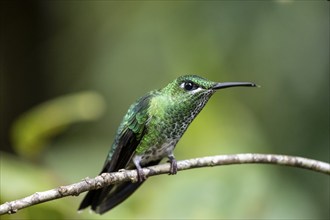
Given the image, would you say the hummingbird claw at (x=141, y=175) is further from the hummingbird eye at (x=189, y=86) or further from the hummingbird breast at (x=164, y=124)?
the hummingbird eye at (x=189, y=86)

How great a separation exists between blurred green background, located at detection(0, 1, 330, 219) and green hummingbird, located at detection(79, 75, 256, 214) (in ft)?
1.36

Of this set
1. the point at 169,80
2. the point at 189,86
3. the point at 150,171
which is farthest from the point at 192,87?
the point at 169,80

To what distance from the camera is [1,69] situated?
17.2 feet

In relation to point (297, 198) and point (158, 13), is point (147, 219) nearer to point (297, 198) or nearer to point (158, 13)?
point (297, 198)

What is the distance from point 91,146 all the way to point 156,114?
6.21ft

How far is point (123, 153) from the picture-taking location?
2482 mm

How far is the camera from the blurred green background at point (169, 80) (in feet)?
11.1

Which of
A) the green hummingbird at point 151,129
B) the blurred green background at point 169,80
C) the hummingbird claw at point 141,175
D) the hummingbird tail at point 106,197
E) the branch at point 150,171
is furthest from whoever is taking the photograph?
the blurred green background at point 169,80

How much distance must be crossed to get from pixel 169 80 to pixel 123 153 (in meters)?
2.10

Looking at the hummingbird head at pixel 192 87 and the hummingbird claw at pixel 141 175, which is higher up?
the hummingbird head at pixel 192 87

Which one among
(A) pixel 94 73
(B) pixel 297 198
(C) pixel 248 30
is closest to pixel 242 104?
(C) pixel 248 30

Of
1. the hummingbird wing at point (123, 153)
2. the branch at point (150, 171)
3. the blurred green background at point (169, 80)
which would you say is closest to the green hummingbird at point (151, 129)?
the hummingbird wing at point (123, 153)

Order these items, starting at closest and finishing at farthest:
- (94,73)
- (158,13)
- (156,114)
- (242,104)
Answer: (156,114), (242,104), (158,13), (94,73)

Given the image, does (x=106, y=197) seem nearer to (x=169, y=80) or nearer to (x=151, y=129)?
(x=151, y=129)
